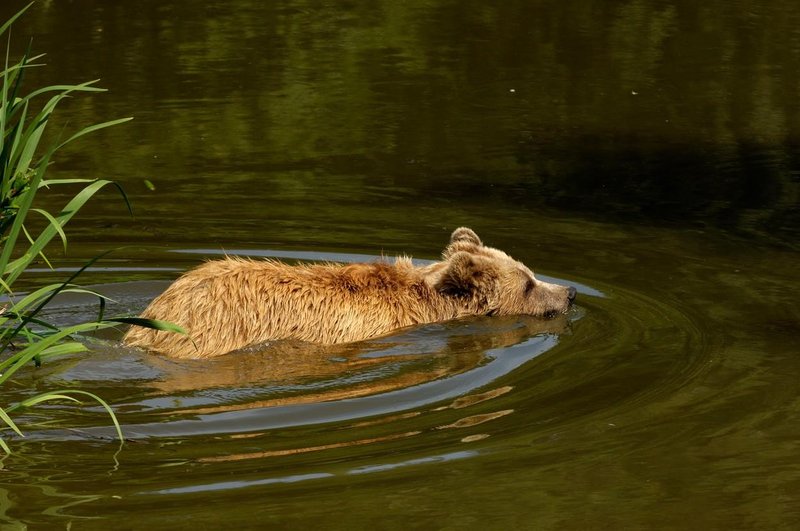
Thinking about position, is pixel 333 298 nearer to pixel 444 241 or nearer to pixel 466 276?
pixel 466 276

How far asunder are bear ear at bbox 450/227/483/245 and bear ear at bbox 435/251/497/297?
7.1 inches

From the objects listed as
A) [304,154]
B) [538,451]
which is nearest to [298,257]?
[304,154]

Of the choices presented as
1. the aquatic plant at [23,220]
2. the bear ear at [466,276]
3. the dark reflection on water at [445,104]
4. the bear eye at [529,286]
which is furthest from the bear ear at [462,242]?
the aquatic plant at [23,220]

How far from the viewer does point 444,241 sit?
10.7m

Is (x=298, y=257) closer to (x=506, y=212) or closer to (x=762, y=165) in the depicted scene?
Result: (x=506, y=212)

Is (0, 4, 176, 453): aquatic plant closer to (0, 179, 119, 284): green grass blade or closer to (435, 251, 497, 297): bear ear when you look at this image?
(0, 179, 119, 284): green grass blade

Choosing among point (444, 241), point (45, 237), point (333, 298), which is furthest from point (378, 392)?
point (444, 241)

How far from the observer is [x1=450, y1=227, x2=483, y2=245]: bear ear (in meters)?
9.48

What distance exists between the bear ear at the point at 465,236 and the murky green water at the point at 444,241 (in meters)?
0.59

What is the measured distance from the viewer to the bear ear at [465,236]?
9484 millimetres

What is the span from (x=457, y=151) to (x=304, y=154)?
1.49 meters

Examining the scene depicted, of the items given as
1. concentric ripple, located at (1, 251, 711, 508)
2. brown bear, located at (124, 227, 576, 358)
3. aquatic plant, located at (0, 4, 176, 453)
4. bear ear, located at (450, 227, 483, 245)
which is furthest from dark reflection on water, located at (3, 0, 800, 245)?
aquatic plant, located at (0, 4, 176, 453)

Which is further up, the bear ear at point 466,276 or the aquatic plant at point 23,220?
the aquatic plant at point 23,220

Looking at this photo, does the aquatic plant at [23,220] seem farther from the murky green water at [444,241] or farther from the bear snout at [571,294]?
the bear snout at [571,294]
